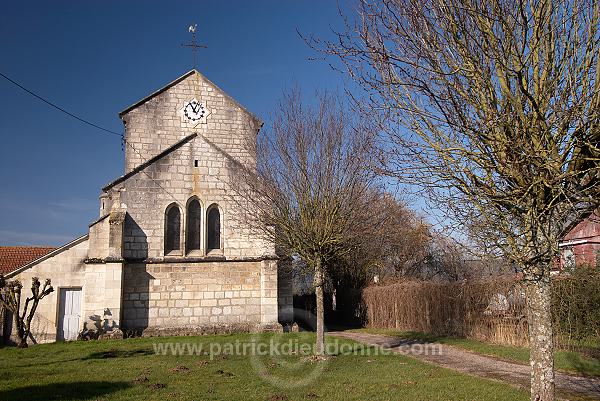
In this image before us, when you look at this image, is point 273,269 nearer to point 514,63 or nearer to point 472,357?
point 472,357

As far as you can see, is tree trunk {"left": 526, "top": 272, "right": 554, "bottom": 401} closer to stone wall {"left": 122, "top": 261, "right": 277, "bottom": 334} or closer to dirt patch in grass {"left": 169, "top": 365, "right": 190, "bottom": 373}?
dirt patch in grass {"left": 169, "top": 365, "right": 190, "bottom": 373}

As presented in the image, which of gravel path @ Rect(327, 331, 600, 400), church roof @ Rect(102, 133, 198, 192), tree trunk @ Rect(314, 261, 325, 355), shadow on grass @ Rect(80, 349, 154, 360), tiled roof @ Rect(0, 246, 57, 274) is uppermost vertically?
church roof @ Rect(102, 133, 198, 192)

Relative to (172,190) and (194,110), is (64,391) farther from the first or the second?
(194,110)

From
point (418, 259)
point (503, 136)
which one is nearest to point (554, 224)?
point (503, 136)

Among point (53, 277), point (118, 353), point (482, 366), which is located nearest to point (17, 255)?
point (53, 277)

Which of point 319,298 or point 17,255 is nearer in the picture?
point 319,298

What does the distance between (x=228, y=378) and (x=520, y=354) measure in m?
7.76

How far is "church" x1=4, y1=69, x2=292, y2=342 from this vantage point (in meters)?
19.0

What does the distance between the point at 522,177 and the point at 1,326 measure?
19.1 m

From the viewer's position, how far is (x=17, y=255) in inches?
1073

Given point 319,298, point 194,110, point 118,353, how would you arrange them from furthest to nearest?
point 194,110 < point 118,353 < point 319,298

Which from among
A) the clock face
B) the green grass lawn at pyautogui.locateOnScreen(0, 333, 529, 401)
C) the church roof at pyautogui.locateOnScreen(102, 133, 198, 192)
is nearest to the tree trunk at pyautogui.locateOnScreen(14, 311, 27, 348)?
the green grass lawn at pyautogui.locateOnScreen(0, 333, 529, 401)

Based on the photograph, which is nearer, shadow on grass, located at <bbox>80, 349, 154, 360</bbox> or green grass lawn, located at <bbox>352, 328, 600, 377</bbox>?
green grass lawn, located at <bbox>352, 328, 600, 377</bbox>

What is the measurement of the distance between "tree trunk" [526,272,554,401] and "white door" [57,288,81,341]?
17764mm
